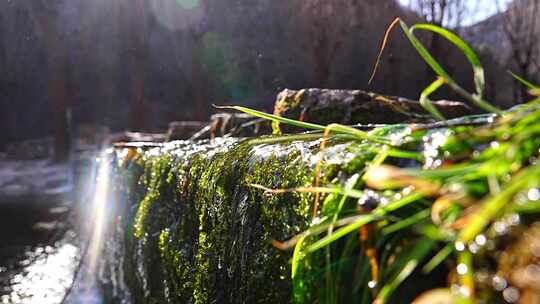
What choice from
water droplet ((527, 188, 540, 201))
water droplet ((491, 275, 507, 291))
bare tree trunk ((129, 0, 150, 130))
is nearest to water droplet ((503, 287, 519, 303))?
water droplet ((491, 275, 507, 291))

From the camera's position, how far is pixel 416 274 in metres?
1.04

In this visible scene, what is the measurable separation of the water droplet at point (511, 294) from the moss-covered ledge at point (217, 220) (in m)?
0.53

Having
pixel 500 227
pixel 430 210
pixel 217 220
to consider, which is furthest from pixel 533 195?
pixel 217 220

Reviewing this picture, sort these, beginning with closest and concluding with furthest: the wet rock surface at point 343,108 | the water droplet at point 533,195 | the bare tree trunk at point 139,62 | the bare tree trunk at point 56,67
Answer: the water droplet at point 533,195 < the wet rock surface at point 343,108 < the bare tree trunk at point 139,62 < the bare tree trunk at point 56,67

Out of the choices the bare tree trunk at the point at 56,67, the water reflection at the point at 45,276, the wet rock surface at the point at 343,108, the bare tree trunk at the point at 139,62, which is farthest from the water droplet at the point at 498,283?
the bare tree trunk at the point at 56,67

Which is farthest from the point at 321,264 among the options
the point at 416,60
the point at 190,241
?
the point at 416,60

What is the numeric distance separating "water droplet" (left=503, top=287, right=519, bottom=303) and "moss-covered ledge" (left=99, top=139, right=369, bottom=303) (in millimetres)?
533

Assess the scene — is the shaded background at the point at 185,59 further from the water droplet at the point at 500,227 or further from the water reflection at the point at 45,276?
the water droplet at the point at 500,227

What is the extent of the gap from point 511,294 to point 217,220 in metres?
1.65

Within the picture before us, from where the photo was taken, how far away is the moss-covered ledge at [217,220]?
1.56m

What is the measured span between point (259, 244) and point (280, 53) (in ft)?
78.9

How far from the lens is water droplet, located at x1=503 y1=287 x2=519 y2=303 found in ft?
2.41

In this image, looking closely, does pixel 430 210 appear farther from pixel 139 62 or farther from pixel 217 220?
pixel 139 62

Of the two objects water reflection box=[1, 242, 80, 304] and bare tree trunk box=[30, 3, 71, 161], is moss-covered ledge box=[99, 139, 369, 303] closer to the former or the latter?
water reflection box=[1, 242, 80, 304]
